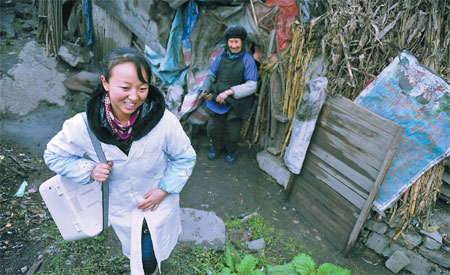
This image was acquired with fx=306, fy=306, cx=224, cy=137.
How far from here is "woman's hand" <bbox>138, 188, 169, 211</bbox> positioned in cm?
212

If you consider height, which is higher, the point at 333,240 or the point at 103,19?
the point at 103,19

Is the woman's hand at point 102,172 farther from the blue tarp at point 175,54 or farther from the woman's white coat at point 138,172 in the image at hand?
the blue tarp at point 175,54

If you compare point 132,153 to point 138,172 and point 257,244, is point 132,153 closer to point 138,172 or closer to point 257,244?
point 138,172

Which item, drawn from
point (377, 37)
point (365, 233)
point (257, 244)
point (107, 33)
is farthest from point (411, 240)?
point (107, 33)

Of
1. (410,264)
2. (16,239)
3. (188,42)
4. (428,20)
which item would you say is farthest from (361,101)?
(16,239)

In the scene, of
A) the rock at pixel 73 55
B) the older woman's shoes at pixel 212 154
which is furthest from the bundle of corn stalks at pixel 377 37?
the rock at pixel 73 55

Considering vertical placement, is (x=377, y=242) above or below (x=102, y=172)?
below

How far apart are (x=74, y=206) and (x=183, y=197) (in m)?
2.19

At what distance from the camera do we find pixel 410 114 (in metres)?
3.08

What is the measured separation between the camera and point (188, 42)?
502 cm

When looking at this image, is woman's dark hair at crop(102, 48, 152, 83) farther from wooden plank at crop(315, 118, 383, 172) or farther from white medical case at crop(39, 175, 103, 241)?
wooden plank at crop(315, 118, 383, 172)

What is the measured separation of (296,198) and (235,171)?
1094 mm

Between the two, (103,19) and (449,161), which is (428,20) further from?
(103,19)

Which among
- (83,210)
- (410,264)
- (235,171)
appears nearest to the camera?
(83,210)
